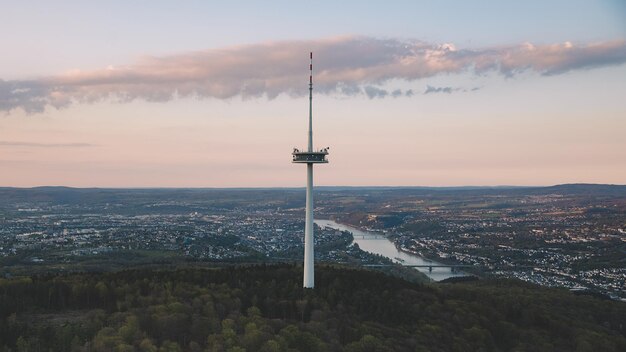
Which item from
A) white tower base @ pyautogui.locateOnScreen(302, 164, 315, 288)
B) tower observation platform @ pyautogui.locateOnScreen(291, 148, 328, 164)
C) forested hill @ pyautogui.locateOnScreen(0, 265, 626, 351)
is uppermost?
tower observation platform @ pyautogui.locateOnScreen(291, 148, 328, 164)

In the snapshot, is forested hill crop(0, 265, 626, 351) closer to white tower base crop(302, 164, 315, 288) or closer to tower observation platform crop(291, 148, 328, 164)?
white tower base crop(302, 164, 315, 288)

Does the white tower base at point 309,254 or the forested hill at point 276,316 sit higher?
the white tower base at point 309,254

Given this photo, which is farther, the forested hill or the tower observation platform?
the tower observation platform

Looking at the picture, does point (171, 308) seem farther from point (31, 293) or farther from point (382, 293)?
point (382, 293)

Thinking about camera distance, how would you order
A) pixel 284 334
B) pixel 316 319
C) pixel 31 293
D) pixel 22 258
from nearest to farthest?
pixel 284 334 → pixel 316 319 → pixel 31 293 → pixel 22 258

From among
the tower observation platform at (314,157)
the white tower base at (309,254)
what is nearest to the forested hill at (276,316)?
the white tower base at (309,254)

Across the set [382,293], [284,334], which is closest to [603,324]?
[382,293]

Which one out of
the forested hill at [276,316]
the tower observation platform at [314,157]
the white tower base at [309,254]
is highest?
the tower observation platform at [314,157]

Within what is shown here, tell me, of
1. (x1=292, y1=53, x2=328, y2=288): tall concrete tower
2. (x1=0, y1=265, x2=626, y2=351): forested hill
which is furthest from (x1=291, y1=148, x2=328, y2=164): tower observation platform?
(x1=0, y1=265, x2=626, y2=351): forested hill

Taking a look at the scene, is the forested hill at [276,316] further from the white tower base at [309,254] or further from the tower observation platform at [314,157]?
the tower observation platform at [314,157]
